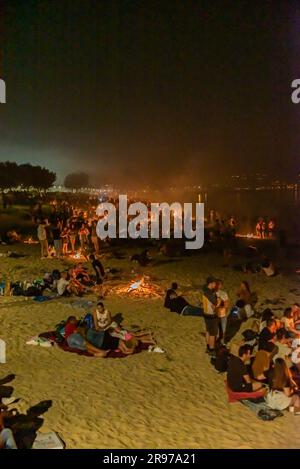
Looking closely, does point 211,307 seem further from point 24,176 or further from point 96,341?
point 24,176

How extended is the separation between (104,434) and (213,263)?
13.7m

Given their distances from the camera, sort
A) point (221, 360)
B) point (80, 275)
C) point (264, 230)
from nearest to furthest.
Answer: point (221, 360) → point (80, 275) → point (264, 230)

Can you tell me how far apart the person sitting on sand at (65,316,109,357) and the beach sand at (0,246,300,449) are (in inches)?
8.0

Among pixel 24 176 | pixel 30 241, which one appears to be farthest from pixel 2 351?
pixel 24 176

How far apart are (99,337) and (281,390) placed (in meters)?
3.90

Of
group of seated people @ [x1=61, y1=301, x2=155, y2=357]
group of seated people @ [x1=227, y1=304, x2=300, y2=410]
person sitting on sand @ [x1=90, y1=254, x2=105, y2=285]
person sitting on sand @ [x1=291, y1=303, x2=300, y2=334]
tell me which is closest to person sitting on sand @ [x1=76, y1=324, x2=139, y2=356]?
group of seated people @ [x1=61, y1=301, x2=155, y2=357]

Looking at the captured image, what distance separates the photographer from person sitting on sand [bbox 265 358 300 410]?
23.8 feet

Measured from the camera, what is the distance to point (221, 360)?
8.88 meters

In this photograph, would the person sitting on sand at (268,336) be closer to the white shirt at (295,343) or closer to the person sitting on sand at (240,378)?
the white shirt at (295,343)

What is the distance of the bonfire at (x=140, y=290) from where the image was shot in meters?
14.5

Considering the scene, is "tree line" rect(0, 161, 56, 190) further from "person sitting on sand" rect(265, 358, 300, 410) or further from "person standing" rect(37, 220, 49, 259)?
"person sitting on sand" rect(265, 358, 300, 410)
